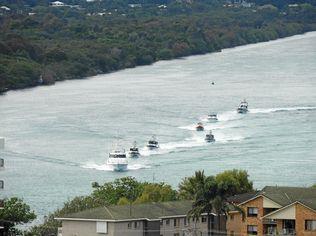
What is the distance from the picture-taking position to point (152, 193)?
26.6m

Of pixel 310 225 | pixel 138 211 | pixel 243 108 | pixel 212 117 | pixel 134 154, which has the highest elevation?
pixel 243 108

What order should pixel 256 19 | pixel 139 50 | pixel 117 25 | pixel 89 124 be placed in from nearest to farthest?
1. pixel 89 124
2. pixel 139 50
3. pixel 117 25
4. pixel 256 19

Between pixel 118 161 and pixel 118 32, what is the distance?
46.4m

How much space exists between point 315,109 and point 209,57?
2790cm

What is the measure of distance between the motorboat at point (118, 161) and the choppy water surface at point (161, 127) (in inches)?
10.2

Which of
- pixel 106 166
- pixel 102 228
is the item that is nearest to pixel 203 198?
pixel 102 228

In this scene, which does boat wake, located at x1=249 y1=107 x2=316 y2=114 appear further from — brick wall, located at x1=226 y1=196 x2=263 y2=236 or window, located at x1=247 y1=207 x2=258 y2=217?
window, located at x1=247 y1=207 x2=258 y2=217

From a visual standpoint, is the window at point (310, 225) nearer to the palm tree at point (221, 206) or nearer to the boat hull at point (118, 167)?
the palm tree at point (221, 206)

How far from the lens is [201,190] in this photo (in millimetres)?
22859

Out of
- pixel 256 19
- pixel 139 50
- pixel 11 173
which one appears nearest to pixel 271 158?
pixel 11 173

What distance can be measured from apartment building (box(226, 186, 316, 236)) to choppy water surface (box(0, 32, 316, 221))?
6.83 meters

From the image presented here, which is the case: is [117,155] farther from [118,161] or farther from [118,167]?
[118,167]

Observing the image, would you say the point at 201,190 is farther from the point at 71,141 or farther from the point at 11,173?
the point at 71,141

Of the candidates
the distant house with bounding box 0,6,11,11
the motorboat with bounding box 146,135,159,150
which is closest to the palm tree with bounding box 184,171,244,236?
→ the motorboat with bounding box 146,135,159,150
